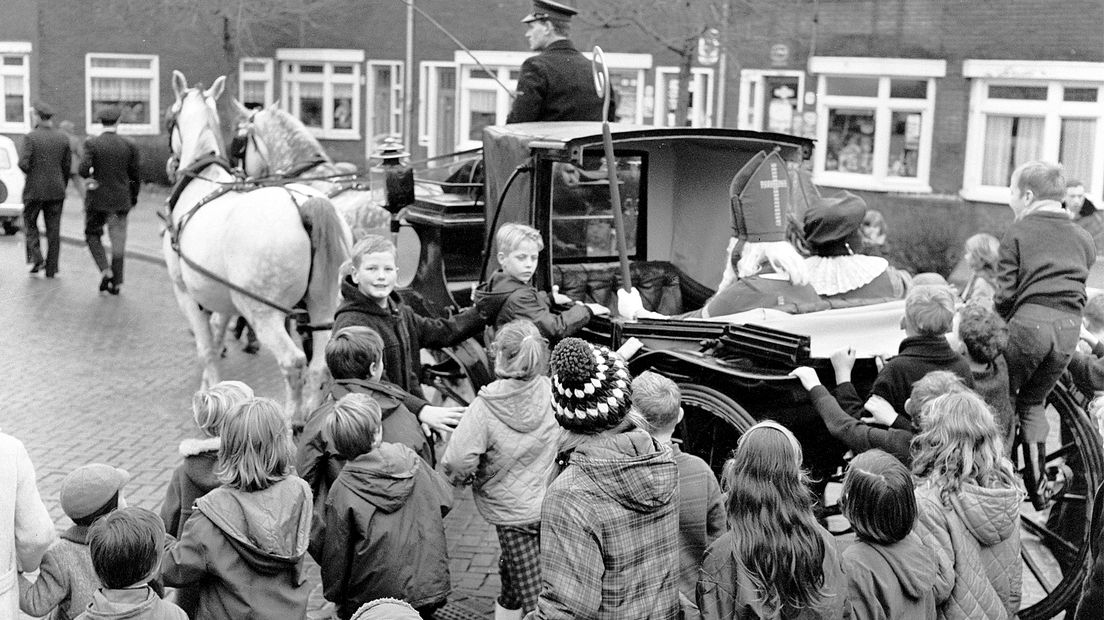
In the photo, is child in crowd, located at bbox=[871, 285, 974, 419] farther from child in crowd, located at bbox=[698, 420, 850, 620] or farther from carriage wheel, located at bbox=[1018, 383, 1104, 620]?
child in crowd, located at bbox=[698, 420, 850, 620]

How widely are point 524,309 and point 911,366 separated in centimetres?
181

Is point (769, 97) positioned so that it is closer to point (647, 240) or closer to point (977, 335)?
point (647, 240)

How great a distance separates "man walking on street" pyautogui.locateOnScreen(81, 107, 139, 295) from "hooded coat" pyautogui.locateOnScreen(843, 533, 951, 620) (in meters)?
12.2

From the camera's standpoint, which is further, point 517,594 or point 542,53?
point 542,53

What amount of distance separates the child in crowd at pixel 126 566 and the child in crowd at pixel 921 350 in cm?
298

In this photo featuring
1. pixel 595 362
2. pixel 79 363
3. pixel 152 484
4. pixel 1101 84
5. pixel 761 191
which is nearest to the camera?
pixel 595 362

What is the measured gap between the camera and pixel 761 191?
6098 mm

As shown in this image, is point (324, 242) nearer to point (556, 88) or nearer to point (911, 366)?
point (556, 88)

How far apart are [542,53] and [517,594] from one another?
3781 millimetres

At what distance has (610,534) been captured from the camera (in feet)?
11.7

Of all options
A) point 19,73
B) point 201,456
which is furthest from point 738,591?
point 19,73

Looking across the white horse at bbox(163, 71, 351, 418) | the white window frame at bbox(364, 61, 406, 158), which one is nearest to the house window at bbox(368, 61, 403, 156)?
the white window frame at bbox(364, 61, 406, 158)

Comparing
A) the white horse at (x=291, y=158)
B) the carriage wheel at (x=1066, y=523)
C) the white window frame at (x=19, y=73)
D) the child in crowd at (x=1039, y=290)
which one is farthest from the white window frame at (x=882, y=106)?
the white window frame at (x=19, y=73)

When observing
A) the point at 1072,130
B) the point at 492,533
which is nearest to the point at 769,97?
the point at 1072,130
